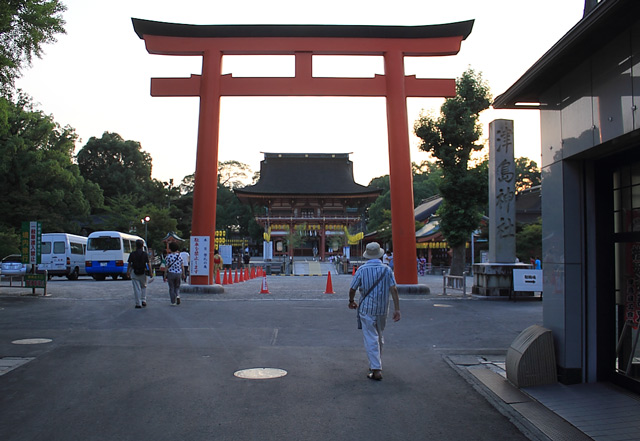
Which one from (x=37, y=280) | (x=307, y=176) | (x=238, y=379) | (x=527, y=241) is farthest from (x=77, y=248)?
(x=307, y=176)

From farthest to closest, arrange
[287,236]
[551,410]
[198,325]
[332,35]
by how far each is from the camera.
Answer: [287,236], [332,35], [198,325], [551,410]

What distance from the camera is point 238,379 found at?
5875mm

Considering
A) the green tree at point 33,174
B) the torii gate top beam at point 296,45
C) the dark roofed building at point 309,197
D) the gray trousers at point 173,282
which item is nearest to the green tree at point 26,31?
the torii gate top beam at point 296,45

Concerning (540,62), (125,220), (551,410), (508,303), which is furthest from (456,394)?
(125,220)

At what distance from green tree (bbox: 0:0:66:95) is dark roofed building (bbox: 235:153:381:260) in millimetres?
32649

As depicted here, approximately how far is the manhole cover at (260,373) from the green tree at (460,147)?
15.1m

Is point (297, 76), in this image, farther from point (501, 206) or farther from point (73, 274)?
point (73, 274)

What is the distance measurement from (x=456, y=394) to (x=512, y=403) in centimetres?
57

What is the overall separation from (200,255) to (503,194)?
9.25 meters

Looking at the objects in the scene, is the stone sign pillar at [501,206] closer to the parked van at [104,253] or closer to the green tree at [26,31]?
A: the green tree at [26,31]

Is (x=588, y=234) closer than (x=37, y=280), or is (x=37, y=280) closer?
(x=588, y=234)

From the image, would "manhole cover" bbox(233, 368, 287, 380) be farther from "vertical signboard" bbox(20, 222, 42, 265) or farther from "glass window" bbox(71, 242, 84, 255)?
"glass window" bbox(71, 242, 84, 255)

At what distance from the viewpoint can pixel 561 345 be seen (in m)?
5.59

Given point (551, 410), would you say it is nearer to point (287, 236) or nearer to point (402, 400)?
point (402, 400)
